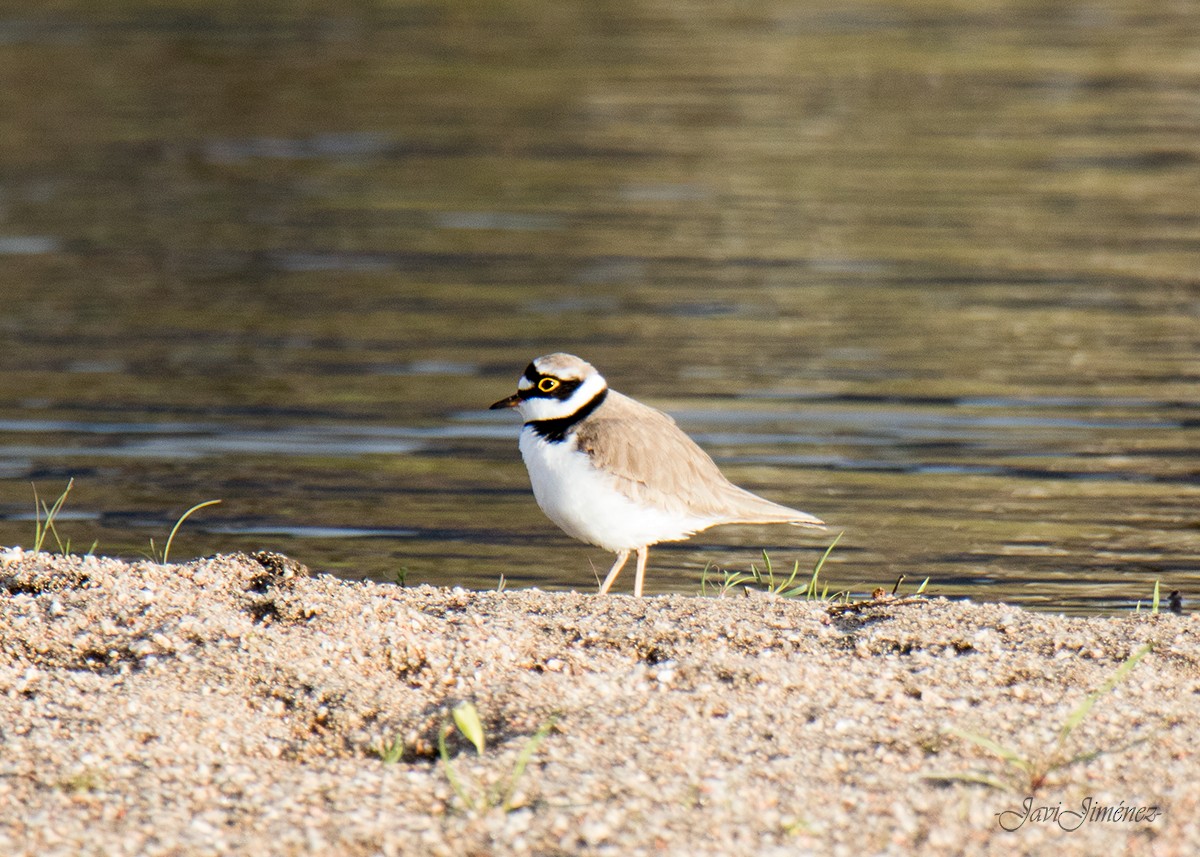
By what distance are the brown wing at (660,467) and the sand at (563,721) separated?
693mm

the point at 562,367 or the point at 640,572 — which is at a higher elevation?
the point at 562,367

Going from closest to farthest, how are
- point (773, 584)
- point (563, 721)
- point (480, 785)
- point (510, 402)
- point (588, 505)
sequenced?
point (480, 785), point (563, 721), point (588, 505), point (773, 584), point (510, 402)

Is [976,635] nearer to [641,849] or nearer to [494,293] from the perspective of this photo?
[641,849]

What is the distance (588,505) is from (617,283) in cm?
817

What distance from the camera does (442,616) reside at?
6.31 meters

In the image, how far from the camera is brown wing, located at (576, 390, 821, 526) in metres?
7.23

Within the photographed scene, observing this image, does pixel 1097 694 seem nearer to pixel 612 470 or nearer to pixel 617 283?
pixel 612 470

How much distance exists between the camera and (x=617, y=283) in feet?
49.9

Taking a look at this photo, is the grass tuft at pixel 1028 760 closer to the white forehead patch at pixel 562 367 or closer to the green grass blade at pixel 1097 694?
the green grass blade at pixel 1097 694

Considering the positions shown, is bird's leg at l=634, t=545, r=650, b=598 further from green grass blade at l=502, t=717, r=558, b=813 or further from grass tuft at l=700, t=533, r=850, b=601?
green grass blade at l=502, t=717, r=558, b=813
